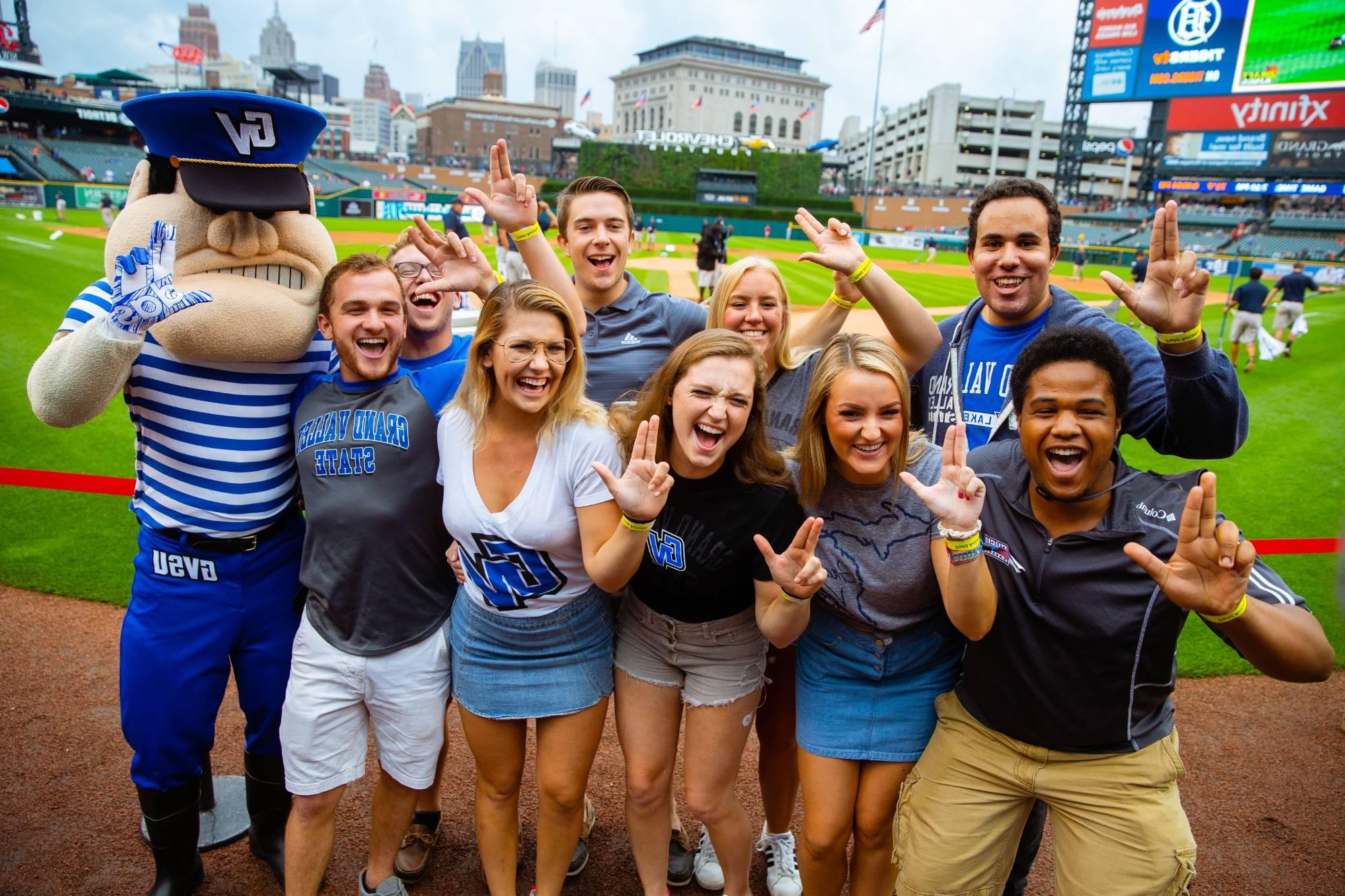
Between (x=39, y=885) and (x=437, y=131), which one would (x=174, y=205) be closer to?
(x=39, y=885)

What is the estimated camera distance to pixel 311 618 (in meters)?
3.01

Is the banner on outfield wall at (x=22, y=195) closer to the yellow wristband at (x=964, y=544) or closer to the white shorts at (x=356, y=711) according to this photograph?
the white shorts at (x=356, y=711)

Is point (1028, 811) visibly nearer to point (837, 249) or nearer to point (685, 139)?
point (837, 249)

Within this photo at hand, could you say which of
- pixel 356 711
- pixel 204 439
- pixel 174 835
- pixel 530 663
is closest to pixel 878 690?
pixel 530 663

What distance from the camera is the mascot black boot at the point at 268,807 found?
338 centimetres

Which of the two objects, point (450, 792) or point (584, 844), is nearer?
point (584, 844)

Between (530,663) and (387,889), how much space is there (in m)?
1.15

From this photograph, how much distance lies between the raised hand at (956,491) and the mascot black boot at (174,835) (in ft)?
9.64

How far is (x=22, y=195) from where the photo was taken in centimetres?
3600

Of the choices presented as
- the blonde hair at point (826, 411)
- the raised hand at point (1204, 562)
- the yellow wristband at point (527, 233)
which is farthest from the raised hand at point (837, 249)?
the raised hand at point (1204, 562)

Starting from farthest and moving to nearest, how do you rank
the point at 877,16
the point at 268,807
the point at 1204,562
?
1. the point at 877,16
2. the point at 268,807
3. the point at 1204,562

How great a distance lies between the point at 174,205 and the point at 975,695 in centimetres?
337

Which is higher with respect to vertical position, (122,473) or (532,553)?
(532,553)

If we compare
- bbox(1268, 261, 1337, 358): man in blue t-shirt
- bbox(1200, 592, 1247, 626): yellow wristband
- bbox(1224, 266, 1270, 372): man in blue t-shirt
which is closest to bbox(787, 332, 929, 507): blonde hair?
bbox(1200, 592, 1247, 626): yellow wristband
